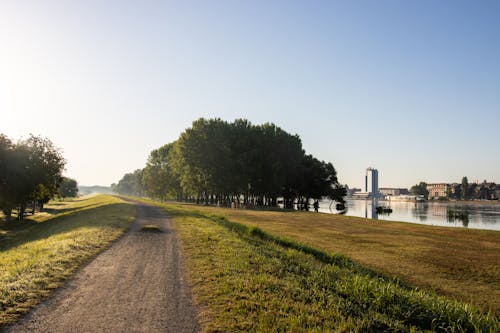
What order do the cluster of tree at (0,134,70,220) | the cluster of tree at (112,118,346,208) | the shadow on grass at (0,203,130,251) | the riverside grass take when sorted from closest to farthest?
the riverside grass
the shadow on grass at (0,203,130,251)
the cluster of tree at (0,134,70,220)
the cluster of tree at (112,118,346,208)

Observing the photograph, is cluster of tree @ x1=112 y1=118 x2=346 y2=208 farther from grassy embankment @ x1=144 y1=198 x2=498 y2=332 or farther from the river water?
grassy embankment @ x1=144 y1=198 x2=498 y2=332

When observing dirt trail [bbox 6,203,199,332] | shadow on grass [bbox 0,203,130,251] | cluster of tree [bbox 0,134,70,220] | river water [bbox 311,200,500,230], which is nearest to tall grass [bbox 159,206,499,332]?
dirt trail [bbox 6,203,199,332]

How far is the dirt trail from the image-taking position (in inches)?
306

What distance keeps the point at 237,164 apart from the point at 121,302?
7620cm

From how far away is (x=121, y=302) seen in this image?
9367mm

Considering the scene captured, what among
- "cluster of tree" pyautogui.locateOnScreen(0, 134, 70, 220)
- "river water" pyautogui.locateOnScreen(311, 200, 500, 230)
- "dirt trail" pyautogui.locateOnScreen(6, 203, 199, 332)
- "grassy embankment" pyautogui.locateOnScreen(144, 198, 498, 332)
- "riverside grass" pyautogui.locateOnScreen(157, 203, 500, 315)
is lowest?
"river water" pyautogui.locateOnScreen(311, 200, 500, 230)

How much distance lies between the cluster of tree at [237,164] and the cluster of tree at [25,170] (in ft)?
105

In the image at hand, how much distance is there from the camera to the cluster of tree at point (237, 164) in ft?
277

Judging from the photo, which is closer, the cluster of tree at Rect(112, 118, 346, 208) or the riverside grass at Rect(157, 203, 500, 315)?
the riverside grass at Rect(157, 203, 500, 315)

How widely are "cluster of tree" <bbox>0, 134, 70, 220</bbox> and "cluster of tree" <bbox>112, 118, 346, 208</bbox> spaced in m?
32.1

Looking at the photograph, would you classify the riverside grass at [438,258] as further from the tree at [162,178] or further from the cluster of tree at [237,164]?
the tree at [162,178]

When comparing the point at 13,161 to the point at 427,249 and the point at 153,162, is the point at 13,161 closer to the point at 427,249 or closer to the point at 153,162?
the point at 427,249

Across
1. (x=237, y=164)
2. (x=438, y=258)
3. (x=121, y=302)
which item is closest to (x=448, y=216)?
(x=237, y=164)

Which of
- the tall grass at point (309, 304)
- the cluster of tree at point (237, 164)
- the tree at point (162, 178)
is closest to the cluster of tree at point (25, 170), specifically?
the cluster of tree at point (237, 164)
